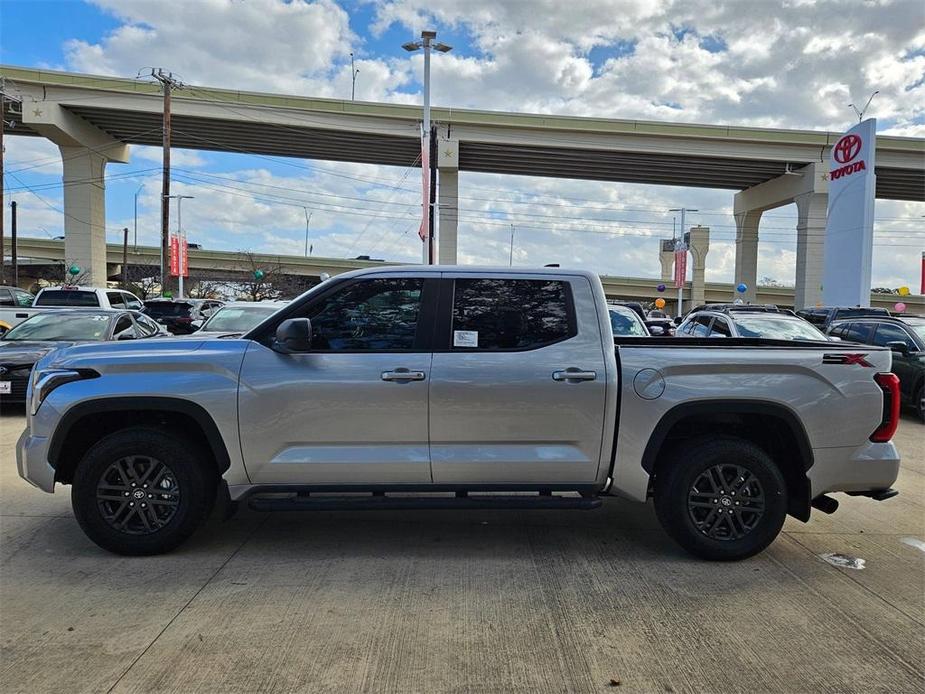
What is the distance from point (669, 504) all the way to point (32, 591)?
12.9ft

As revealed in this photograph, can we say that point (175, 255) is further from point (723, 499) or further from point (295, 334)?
point (723, 499)

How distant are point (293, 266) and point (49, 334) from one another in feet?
233

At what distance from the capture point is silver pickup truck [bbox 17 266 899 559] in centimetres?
409

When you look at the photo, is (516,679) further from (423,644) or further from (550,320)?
(550,320)

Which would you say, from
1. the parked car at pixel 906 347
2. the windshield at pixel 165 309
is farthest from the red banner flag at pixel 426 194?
the parked car at pixel 906 347

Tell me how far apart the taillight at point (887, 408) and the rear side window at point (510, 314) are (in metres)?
2.04

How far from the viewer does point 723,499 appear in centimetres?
423

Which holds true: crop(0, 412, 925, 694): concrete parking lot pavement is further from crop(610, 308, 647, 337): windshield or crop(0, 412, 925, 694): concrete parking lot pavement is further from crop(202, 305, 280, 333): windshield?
crop(610, 308, 647, 337): windshield

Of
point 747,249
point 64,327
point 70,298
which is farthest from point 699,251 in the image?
point 64,327

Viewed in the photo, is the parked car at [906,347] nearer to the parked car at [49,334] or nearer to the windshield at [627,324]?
the windshield at [627,324]

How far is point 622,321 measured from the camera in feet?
40.2

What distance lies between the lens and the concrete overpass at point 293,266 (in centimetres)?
7619

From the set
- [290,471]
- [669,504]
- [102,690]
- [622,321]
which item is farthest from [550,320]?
[622,321]

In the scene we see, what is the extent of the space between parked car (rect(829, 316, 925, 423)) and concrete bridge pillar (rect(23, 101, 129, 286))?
141ft
